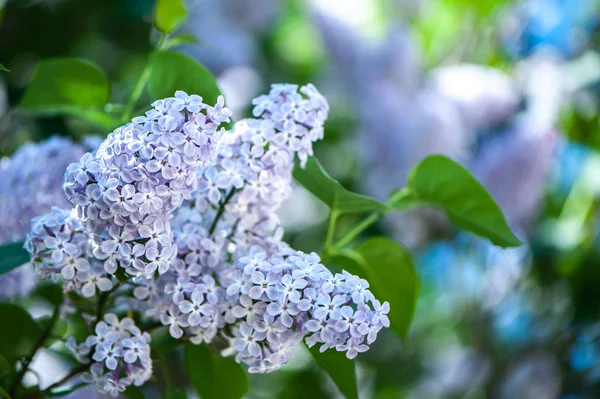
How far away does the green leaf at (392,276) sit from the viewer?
0.32 metres

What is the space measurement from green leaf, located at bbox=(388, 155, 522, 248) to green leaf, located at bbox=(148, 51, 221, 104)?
0.09 metres

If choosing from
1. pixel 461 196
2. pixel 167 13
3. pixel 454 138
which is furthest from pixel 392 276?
pixel 454 138

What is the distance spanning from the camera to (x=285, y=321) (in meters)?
0.23

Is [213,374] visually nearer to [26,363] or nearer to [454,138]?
[26,363]

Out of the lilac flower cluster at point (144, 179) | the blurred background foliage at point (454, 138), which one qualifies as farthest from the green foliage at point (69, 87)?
the blurred background foliage at point (454, 138)

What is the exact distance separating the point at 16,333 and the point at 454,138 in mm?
464

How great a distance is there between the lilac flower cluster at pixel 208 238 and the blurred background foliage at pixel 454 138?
40cm

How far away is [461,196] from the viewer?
1.05ft

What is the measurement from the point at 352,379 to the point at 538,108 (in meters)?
0.55

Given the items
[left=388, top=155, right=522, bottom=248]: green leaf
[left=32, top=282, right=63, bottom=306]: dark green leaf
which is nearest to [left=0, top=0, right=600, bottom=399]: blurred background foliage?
[left=32, top=282, right=63, bottom=306]: dark green leaf

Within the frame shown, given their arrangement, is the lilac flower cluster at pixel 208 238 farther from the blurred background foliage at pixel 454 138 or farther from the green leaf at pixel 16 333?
the blurred background foliage at pixel 454 138

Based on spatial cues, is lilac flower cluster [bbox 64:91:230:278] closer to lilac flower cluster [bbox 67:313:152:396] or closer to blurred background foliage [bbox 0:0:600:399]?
lilac flower cluster [bbox 67:313:152:396]

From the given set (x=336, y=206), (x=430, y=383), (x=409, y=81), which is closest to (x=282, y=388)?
(x=430, y=383)

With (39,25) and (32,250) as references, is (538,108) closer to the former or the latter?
(39,25)
